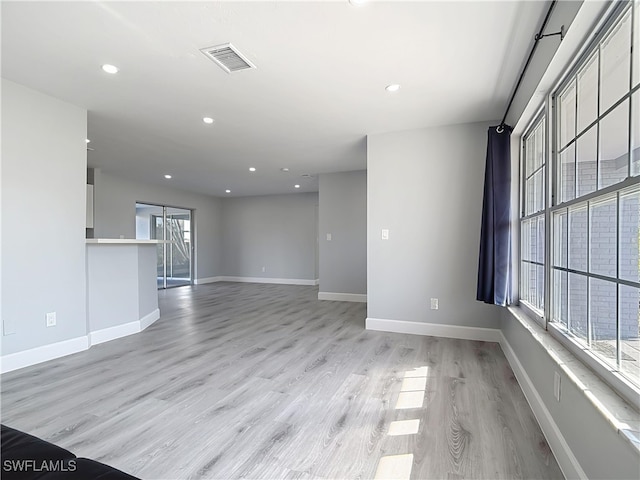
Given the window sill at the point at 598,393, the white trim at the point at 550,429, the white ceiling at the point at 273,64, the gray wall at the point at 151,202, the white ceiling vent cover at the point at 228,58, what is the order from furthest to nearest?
the gray wall at the point at 151,202 → the white ceiling vent cover at the point at 228,58 → the white ceiling at the point at 273,64 → the white trim at the point at 550,429 → the window sill at the point at 598,393

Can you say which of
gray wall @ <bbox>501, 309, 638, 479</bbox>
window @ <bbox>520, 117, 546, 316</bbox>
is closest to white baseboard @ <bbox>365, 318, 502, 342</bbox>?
window @ <bbox>520, 117, 546, 316</bbox>

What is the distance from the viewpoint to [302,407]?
83.7 inches

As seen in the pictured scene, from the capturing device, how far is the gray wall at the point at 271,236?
838 cm

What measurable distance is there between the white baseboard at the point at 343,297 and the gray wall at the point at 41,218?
12.8 ft

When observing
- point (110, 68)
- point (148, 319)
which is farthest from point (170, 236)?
point (110, 68)

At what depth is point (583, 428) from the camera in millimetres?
1352

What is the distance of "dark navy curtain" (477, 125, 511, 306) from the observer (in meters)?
2.95

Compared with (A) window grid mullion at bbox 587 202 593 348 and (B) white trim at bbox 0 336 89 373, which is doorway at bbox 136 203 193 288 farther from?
(A) window grid mullion at bbox 587 202 593 348

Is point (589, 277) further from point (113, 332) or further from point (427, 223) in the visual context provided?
point (113, 332)

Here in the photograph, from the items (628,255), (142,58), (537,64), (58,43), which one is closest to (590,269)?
(628,255)

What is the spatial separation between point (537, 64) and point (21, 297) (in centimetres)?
445

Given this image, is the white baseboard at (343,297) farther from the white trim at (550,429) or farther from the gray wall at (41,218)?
the gray wall at (41,218)

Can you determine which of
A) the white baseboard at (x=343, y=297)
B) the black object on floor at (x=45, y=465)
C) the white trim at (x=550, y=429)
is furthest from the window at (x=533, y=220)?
the white baseboard at (x=343, y=297)

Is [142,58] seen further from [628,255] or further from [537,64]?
[628,255]
